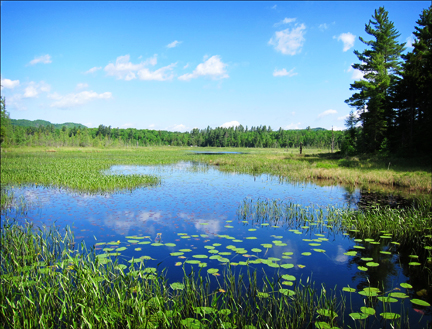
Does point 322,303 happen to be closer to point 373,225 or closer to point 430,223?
point 373,225

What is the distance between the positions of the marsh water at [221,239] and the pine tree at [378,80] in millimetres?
25778

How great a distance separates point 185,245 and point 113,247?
2040 mm

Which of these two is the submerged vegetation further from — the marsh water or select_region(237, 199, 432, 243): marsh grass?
select_region(237, 199, 432, 243): marsh grass

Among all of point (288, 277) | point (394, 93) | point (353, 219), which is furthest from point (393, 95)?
point (288, 277)

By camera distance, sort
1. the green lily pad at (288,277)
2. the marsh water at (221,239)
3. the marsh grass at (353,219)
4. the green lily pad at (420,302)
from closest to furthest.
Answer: the green lily pad at (420,302) < the green lily pad at (288,277) < the marsh water at (221,239) < the marsh grass at (353,219)

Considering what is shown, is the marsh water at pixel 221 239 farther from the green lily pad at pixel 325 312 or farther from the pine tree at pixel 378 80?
the pine tree at pixel 378 80

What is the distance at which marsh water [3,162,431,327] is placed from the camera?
6.29 m

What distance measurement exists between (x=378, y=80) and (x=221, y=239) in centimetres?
3987

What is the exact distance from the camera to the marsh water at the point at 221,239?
6293 millimetres

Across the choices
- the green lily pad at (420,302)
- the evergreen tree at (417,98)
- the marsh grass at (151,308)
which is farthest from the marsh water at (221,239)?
the evergreen tree at (417,98)

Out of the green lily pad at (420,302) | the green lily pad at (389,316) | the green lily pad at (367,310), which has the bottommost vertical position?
the green lily pad at (420,302)

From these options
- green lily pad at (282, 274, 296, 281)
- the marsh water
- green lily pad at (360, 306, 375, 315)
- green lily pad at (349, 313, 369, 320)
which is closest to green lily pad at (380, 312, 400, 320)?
green lily pad at (360, 306, 375, 315)

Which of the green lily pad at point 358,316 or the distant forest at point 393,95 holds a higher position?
the distant forest at point 393,95

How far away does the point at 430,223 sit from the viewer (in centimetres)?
941
